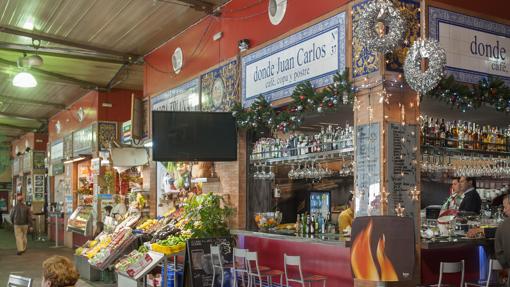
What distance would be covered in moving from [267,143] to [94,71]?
21.3ft

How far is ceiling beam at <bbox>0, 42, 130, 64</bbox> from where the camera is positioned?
10.6 m

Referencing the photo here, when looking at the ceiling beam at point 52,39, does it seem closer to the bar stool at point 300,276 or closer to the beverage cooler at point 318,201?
the beverage cooler at point 318,201

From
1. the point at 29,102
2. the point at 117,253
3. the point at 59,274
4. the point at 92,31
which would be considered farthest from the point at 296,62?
the point at 29,102

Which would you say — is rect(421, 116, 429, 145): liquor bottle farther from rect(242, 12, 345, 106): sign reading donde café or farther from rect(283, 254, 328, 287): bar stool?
rect(283, 254, 328, 287): bar stool

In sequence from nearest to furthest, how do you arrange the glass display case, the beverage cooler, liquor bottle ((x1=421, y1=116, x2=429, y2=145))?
liquor bottle ((x1=421, y1=116, x2=429, y2=145)) < the beverage cooler < the glass display case

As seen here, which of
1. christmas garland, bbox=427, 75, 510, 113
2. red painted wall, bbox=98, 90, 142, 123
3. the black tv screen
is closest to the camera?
christmas garland, bbox=427, 75, 510, 113

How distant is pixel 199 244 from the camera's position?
746 centimetres

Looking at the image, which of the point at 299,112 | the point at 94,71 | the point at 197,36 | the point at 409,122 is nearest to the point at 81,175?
the point at 94,71

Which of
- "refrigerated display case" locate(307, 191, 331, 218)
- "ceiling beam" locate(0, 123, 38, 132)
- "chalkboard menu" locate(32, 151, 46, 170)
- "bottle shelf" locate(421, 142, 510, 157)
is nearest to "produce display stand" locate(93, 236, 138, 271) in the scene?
"refrigerated display case" locate(307, 191, 331, 218)

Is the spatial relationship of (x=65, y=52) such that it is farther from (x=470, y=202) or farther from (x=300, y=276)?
(x=470, y=202)

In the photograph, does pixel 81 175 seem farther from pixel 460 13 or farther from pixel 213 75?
pixel 460 13

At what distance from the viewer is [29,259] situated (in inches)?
537

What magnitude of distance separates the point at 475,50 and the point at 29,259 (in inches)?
450

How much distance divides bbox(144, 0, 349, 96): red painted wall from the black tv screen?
3.67ft
